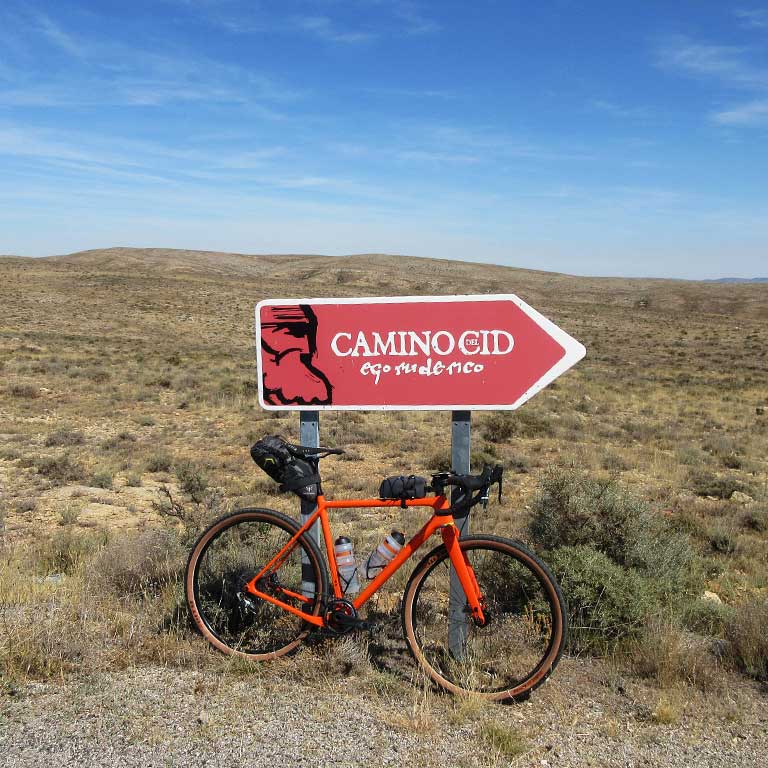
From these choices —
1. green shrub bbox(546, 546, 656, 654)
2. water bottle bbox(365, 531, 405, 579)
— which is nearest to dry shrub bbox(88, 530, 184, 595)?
water bottle bbox(365, 531, 405, 579)

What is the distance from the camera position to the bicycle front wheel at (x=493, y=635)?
300 cm

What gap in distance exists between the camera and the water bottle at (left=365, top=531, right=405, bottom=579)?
3234 mm

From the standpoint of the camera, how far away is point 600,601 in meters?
3.70

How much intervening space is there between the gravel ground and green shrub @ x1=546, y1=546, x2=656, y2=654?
41cm

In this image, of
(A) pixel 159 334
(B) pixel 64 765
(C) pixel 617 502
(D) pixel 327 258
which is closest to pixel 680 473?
(C) pixel 617 502

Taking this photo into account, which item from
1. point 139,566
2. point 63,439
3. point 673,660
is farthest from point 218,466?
point 673,660

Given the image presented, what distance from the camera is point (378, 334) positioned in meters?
3.55

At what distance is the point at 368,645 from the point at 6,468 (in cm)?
903

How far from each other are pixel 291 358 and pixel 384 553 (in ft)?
3.84

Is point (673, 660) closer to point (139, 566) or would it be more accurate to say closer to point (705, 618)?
point (705, 618)

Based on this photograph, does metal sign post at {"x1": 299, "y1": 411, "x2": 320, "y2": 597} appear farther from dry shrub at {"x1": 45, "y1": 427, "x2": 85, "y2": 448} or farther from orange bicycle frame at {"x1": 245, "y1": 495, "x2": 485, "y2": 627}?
dry shrub at {"x1": 45, "y1": 427, "x2": 85, "y2": 448}

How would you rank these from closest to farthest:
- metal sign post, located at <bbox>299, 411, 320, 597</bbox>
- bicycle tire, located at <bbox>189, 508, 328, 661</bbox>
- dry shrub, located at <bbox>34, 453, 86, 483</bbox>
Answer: bicycle tire, located at <bbox>189, 508, 328, 661</bbox>
metal sign post, located at <bbox>299, 411, 320, 597</bbox>
dry shrub, located at <bbox>34, 453, 86, 483</bbox>

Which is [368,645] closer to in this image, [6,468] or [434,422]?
[6,468]

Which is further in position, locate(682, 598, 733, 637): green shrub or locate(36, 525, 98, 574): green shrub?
locate(36, 525, 98, 574): green shrub
